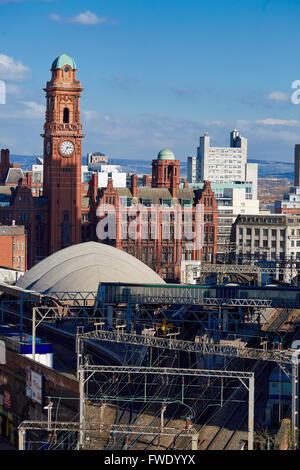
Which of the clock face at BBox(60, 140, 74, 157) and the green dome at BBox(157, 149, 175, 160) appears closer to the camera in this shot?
the clock face at BBox(60, 140, 74, 157)

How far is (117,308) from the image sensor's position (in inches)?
3393

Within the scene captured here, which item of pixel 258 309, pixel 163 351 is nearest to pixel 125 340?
pixel 163 351

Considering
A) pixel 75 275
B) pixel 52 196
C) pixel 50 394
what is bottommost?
pixel 50 394

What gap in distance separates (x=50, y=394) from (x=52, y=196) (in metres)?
84.9

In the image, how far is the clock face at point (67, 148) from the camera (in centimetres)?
14988

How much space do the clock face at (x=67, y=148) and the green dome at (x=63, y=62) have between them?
41.0ft

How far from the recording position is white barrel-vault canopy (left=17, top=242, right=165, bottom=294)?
96.2 metres

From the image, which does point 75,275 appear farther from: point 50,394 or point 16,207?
A: point 16,207

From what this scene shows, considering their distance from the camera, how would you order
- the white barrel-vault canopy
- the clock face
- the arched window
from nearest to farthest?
the white barrel-vault canopy, the arched window, the clock face

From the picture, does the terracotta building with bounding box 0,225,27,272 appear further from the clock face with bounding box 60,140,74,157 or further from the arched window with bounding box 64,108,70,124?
the arched window with bounding box 64,108,70,124

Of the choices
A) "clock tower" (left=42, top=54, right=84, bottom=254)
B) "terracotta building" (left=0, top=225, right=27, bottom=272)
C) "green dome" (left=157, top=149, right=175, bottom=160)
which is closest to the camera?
"terracotta building" (left=0, top=225, right=27, bottom=272)

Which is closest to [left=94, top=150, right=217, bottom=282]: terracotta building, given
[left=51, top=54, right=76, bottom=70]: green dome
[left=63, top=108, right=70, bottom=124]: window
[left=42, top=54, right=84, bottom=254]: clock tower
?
[left=42, top=54, right=84, bottom=254]: clock tower

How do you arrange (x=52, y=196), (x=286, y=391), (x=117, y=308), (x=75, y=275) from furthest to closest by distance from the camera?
(x=52, y=196) < (x=75, y=275) < (x=117, y=308) < (x=286, y=391)

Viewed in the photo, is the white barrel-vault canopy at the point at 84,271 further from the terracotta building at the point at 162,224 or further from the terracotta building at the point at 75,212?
the terracotta building at the point at 75,212
